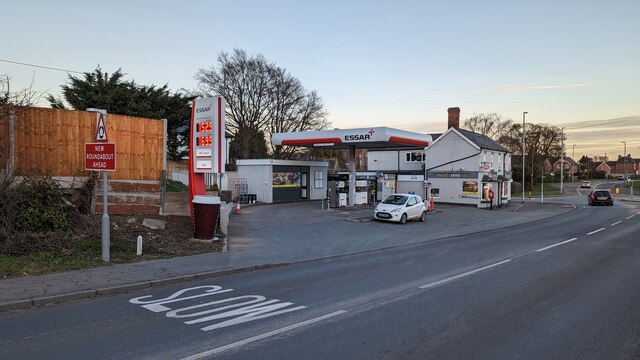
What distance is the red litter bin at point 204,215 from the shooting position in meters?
14.0

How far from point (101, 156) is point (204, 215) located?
415 cm

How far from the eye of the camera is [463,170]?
1608 inches

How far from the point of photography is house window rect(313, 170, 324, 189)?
3683 cm

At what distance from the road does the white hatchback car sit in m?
11.6

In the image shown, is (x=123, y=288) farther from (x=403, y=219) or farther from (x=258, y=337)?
(x=403, y=219)

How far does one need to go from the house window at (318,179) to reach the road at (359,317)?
82.7 feet

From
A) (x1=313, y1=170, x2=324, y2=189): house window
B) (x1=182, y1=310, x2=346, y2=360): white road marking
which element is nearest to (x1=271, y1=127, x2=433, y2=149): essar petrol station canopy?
(x1=313, y1=170, x2=324, y2=189): house window

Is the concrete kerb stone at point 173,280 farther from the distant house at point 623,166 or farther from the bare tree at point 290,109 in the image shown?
the distant house at point 623,166

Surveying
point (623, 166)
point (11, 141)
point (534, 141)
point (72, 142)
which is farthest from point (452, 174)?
point (623, 166)

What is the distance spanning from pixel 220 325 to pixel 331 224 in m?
15.1

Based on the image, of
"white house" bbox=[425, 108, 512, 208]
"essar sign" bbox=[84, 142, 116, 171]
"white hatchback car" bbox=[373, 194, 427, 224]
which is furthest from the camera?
"white house" bbox=[425, 108, 512, 208]

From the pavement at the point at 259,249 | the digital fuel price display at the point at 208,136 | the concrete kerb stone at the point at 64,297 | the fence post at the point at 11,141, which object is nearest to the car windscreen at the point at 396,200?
the pavement at the point at 259,249

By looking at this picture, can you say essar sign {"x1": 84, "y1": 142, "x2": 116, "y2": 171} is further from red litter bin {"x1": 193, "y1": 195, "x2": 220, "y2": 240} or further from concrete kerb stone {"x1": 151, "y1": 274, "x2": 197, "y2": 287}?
red litter bin {"x1": 193, "y1": 195, "x2": 220, "y2": 240}

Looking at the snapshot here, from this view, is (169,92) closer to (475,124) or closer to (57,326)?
(57,326)
